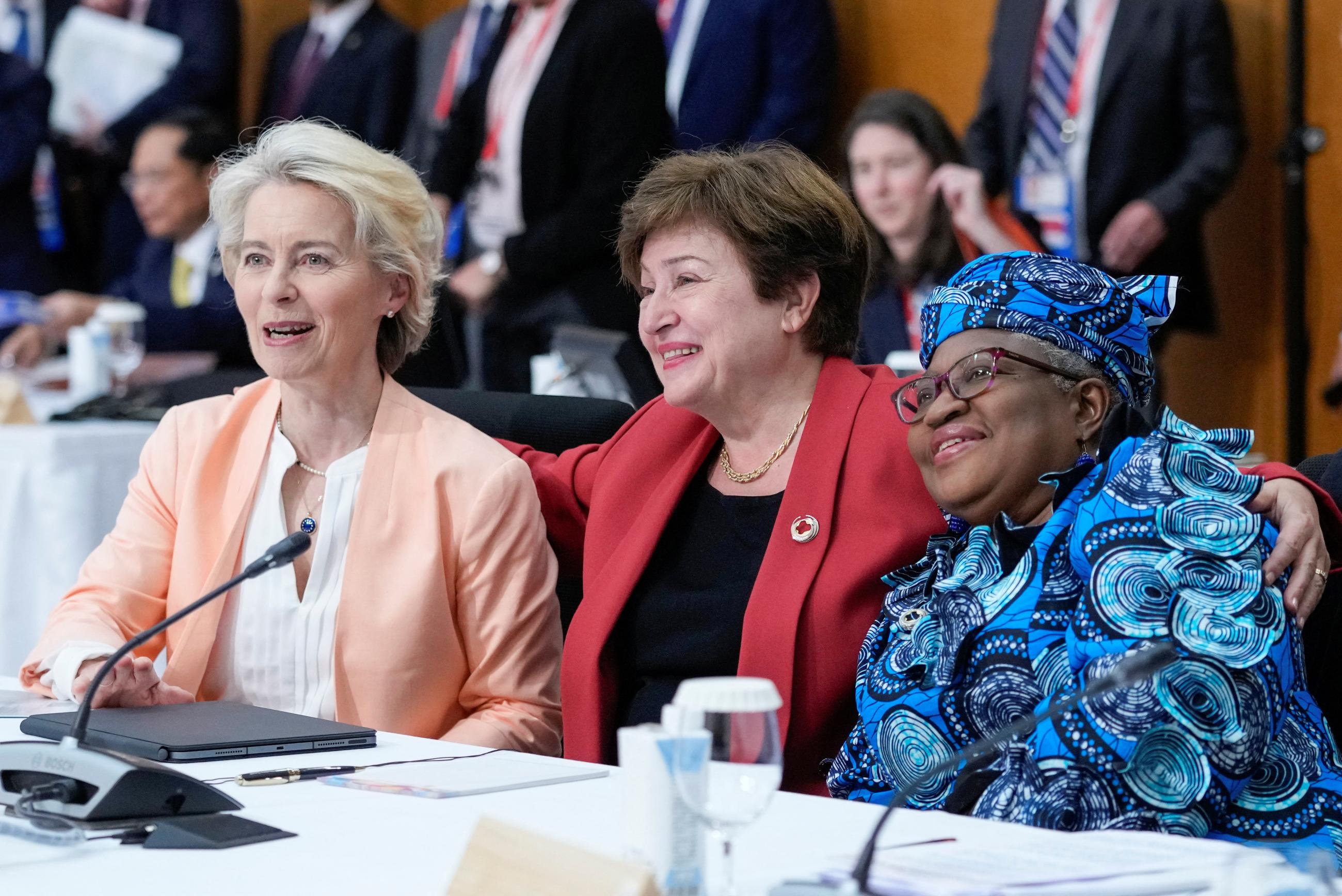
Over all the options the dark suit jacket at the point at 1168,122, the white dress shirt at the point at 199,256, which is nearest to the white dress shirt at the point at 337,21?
the white dress shirt at the point at 199,256

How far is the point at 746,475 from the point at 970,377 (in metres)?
0.48

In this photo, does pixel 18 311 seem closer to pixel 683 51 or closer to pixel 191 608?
pixel 683 51

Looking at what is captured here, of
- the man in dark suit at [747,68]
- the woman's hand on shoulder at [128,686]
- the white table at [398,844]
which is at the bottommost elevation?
the white table at [398,844]

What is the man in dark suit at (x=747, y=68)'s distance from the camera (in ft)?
16.2

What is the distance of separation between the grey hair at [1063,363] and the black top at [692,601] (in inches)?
17.5

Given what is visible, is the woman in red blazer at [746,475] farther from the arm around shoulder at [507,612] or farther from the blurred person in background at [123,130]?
the blurred person in background at [123,130]

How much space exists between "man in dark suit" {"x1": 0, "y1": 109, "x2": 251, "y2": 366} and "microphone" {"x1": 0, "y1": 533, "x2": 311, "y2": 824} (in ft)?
11.3

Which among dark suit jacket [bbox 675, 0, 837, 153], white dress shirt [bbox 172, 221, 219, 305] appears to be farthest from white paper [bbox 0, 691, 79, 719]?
dark suit jacket [bbox 675, 0, 837, 153]

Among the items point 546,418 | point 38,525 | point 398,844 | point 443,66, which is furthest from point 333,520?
point 443,66

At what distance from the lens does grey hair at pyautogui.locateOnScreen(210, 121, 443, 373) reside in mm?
2189

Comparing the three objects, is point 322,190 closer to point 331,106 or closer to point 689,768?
point 689,768

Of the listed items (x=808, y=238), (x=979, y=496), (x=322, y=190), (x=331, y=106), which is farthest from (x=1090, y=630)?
(x=331, y=106)

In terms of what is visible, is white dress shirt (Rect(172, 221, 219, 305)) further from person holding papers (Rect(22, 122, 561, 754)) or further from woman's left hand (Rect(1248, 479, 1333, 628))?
woman's left hand (Rect(1248, 479, 1333, 628))

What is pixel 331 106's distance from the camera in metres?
5.98
